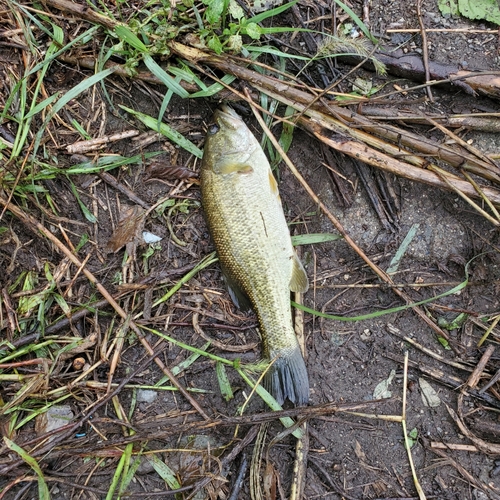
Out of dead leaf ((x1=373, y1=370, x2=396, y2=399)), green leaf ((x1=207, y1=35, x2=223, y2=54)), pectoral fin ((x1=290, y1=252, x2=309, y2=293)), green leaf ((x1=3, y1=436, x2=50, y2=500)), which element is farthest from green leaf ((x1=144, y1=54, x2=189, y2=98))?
green leaf ((x1=3, y1=436, x2=50, y2=500))

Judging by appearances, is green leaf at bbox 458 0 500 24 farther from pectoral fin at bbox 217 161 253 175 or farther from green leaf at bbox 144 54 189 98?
green leaf at bbox 144 54 189 98

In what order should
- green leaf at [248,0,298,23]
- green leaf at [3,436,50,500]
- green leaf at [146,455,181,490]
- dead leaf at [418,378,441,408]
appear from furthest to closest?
dead leaf at [418,378,441,408], green leaf at [146,455,181,490], green leaf at [248,0,298,23], green leaf at [3,436,50,500]

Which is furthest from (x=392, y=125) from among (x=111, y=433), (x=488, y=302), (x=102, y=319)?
(x=111, y=433)

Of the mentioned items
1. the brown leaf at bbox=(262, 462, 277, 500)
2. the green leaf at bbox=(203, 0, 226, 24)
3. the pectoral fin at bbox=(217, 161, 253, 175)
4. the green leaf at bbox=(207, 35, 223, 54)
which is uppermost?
the green leaf at bbox=(203, 0, 226, 24)

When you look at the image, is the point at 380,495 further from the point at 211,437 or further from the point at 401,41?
the point at 401,41

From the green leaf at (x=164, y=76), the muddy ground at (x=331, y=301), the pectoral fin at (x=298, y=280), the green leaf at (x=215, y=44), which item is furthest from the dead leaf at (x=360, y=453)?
the green leaf at (x=215, y=44)

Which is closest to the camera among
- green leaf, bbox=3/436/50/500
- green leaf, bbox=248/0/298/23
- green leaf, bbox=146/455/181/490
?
green leaf, bbox=3/436/50/500

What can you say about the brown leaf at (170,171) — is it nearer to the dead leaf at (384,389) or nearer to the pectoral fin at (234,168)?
the pectoral fin at (234,168)

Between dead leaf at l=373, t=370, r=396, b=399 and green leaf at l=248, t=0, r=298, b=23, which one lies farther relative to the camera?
dead leaf at l=373, t=370, r=396, b=399
